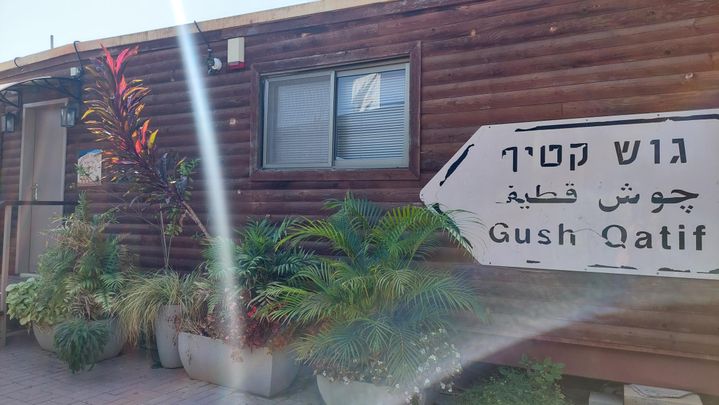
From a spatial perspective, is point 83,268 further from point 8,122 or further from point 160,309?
point 8,122

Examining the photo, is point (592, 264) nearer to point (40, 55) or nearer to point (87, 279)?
point (87, 279)

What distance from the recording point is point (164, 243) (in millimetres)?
5574

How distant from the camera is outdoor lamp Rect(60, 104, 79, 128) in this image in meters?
6.38

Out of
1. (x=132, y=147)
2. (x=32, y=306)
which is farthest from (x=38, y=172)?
(x=132, y=147)

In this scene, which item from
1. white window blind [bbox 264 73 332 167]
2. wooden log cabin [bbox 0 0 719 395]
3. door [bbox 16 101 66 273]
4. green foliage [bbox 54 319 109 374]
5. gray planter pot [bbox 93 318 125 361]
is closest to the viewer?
wooden log cabin [bbox 0 0 719 395]

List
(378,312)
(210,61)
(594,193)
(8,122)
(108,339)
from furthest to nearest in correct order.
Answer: (8,122)
(210,61)
(108,339)
(594,193)
(378,312)

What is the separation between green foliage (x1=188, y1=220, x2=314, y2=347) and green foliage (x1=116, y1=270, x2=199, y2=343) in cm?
32

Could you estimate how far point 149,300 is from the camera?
4.57 meters

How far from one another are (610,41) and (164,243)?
15.6ft

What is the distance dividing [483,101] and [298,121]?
6.24 feet

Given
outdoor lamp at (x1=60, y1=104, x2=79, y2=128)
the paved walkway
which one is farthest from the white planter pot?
outdoor lamp at (x1=60, y1=104, x2=79, y2=128)

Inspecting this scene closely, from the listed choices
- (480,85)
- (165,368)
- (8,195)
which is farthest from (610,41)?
(8,195)

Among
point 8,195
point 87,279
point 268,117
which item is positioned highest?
point 268,117

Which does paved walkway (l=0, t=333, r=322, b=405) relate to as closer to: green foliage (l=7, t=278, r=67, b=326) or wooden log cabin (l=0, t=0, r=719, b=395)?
green foliage (l=7, t=278, r=67, b=326)
